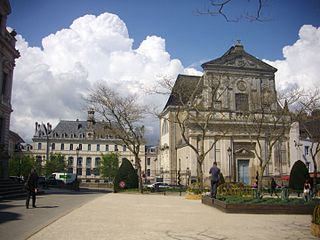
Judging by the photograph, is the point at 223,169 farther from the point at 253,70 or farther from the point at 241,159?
the point at 253,70

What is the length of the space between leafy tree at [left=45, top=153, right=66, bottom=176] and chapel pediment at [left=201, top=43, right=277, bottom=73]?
45.0m

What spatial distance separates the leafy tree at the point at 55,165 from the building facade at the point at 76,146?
8542 millimetres

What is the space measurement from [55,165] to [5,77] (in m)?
49.5

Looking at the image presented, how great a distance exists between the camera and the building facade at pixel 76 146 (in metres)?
88.6

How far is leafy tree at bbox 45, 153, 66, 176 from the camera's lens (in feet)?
240

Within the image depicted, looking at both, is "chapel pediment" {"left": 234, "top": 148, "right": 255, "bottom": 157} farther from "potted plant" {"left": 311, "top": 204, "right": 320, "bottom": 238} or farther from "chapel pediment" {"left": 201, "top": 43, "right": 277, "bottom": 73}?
"potted plant" {"left": 311, "top": 204, "right": 320, "bottom": 238}

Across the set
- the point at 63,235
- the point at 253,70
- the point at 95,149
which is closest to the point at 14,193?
the point at 63,235

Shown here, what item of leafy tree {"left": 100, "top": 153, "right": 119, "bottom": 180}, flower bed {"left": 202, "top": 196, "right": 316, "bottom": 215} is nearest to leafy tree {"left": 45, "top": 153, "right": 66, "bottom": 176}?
leafy tree {"left": 100, "top": 153, "right": 119, "bottom": 180}

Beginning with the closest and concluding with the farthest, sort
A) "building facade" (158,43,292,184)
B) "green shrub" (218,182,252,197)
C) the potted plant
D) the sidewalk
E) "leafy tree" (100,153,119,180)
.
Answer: the sidewalk < the potted plant < "green shrub" (218,182,252,197) < "building facade" (158,43,292,184) < "leafy tree" (100,153,119,180)

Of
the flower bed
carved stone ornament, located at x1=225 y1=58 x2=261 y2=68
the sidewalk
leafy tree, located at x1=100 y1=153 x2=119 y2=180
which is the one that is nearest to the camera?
the sidewalk

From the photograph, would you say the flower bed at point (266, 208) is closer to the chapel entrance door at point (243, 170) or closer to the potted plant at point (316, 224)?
the potted plant at point (316, 224)

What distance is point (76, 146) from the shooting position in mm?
90000

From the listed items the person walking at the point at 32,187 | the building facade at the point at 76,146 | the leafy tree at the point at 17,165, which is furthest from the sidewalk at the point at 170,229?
the building facade at the point at 76,146

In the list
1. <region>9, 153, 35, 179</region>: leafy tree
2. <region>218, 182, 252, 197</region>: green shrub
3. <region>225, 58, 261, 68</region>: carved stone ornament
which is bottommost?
<region>218, 182, 252, 197</region>: green shrub
